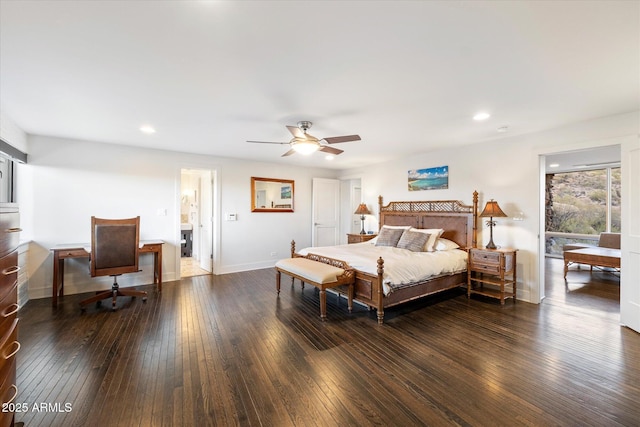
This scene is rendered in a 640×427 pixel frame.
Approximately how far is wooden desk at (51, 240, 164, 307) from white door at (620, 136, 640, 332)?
20.0 ft

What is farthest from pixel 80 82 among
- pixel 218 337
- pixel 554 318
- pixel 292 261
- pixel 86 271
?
pixel 554 318

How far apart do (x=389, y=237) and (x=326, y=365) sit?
309 centimetres

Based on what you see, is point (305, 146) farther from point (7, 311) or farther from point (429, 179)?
point (429, 179)

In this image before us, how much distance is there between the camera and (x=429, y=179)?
5.24 metres

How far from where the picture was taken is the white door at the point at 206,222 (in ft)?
19.1

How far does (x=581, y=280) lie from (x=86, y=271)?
8.66 m

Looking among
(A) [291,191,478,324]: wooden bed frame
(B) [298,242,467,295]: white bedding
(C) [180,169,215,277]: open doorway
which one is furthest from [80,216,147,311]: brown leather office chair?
(B) [298,242,467,295]: white bedding

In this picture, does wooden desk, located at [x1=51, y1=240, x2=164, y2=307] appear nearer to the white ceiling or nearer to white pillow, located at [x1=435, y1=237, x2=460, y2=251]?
the white ceiling

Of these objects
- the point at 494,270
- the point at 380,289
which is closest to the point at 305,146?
the point at 380,289

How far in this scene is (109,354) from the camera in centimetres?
243

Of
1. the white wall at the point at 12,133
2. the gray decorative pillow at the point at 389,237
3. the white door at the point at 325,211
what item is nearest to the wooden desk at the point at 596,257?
the gray decorative pillow at the point at 389,237

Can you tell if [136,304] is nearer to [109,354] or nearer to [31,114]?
[109,354]

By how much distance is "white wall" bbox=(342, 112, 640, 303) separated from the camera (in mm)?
3381

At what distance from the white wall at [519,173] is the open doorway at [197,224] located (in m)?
4.69
